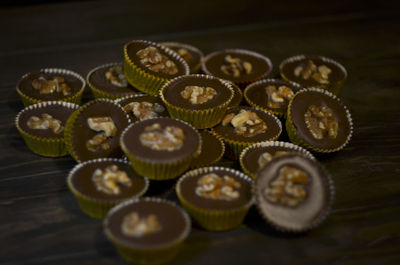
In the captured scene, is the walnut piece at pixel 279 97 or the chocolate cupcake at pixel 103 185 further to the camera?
the walnut piece at pixel 279 97

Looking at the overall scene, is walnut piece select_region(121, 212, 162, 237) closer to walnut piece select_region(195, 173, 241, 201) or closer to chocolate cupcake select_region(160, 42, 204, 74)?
walnut piece select_region(195, 173, 241, 201)

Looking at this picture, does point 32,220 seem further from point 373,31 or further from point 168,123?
point 373,31

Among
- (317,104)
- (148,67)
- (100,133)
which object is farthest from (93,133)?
(317,104)

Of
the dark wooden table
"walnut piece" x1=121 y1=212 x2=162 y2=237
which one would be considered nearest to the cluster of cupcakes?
"walnut piece" x1=121 y1=212 x2=162 y2=237

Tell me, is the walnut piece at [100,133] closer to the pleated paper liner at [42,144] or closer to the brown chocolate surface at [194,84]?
the pleated paper liner at [42,144]

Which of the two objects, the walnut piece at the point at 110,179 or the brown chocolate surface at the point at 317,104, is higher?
the brown chocolate surface at the point at 317,104

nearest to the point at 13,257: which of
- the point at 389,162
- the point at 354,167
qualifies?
the point at 354,167

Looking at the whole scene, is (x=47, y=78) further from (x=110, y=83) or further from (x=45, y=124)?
(x=45, y=124)

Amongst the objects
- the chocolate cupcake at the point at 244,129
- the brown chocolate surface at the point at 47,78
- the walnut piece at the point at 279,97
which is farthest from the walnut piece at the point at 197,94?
the brown chocolate surface at the point at 47,78
